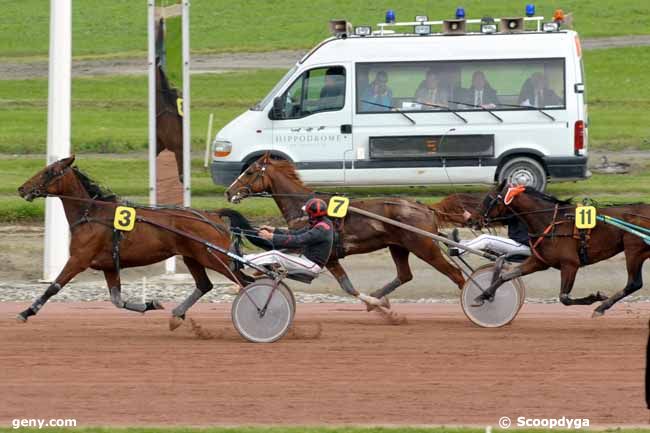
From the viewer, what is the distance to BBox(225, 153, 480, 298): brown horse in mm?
13469

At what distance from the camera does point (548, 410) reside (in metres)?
9.97

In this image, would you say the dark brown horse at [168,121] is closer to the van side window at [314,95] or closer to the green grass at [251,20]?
the van side window at [314,95]

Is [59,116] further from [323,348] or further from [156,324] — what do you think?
[323,348]

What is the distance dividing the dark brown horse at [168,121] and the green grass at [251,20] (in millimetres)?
20199

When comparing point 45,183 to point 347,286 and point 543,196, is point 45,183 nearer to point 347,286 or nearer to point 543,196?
point 347,286

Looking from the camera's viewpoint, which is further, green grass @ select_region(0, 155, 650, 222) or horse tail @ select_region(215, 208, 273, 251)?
green grass @ select_region(0, 155, 650, 222)

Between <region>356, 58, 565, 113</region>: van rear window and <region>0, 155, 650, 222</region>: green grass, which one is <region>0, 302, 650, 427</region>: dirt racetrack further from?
<region>356, 58, 565, 113</region>: van rear window

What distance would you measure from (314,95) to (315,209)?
27.8 ft

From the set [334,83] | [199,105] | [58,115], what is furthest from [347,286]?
[199,105]

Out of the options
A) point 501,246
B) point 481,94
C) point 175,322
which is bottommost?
point 175,322

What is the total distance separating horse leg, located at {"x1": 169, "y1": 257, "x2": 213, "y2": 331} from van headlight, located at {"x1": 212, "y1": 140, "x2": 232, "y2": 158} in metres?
7.95

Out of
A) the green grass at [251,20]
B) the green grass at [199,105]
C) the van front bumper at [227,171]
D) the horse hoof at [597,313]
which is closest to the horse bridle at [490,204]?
the horse hoof at [597,313]

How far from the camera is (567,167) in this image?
20812 mm

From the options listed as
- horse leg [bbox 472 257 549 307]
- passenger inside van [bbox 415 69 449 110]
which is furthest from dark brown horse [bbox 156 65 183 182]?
passenger inside van [bbox 415 69 449 110]
